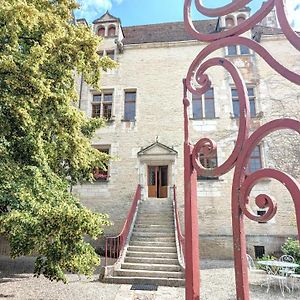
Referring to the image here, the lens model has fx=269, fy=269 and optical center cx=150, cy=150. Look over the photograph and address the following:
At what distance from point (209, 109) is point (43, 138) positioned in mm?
9320

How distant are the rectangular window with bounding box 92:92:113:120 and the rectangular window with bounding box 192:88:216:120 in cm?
444

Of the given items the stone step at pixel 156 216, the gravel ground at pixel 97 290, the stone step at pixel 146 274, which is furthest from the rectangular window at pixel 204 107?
the stone step at pixel 146 274

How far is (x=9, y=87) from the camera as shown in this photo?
514cm

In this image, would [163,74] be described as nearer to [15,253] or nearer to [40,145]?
[40,145]

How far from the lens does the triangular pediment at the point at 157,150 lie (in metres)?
12.9

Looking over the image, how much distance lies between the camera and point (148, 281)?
6871mm

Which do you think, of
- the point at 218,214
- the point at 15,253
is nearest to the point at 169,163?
the point at 218,214

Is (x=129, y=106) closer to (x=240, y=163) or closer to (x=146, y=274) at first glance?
(x=146, y=274)

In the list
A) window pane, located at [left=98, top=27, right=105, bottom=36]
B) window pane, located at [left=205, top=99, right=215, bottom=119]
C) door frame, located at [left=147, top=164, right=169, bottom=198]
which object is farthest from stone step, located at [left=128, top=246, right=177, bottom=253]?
window pane, located at [left=98, top=27, right=105, bottom=36]

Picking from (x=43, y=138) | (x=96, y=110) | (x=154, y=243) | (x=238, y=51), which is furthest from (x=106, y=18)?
(x=154, y=243)

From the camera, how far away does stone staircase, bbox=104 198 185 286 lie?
697 cm

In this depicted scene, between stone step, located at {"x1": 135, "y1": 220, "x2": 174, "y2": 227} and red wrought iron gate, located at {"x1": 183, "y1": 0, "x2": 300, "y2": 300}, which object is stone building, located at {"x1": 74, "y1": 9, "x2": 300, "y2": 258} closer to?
stone step, located at {"x1": 135, "y1": 220, "x2": 174, "y2": 227}

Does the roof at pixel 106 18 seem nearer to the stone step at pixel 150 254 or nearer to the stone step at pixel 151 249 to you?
the stone step at pixel 151 249

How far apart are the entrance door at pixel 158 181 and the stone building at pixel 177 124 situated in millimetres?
49
